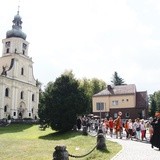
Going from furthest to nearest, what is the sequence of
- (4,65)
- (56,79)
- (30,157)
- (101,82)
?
(101,82), (4,65), (56,79), (30,157)

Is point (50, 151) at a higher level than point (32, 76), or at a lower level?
lower

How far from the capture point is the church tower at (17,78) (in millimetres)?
68000

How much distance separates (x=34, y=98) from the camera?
76438mm

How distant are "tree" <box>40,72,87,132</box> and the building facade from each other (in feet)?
75.8

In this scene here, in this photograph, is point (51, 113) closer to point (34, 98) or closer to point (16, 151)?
point (16, 151)

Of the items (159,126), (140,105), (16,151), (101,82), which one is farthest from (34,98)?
(159,126)

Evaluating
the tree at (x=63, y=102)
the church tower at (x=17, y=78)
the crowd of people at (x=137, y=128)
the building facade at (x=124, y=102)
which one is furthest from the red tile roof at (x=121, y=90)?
the crowd of people at (x=137, y=128)

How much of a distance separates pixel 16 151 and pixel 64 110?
14.0 m

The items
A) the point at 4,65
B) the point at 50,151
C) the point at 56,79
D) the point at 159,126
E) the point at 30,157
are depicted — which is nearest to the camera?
the point at 159,126

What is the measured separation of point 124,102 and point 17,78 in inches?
947

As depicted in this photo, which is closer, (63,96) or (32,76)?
(63,96)

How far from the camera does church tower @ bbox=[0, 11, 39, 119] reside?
6800 cm

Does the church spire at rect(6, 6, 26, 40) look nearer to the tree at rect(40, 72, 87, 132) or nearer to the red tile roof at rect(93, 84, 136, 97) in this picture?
the red tile roof at rect(93, 84, 136, 97)

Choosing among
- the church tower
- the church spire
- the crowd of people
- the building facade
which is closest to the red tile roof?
the building facade
